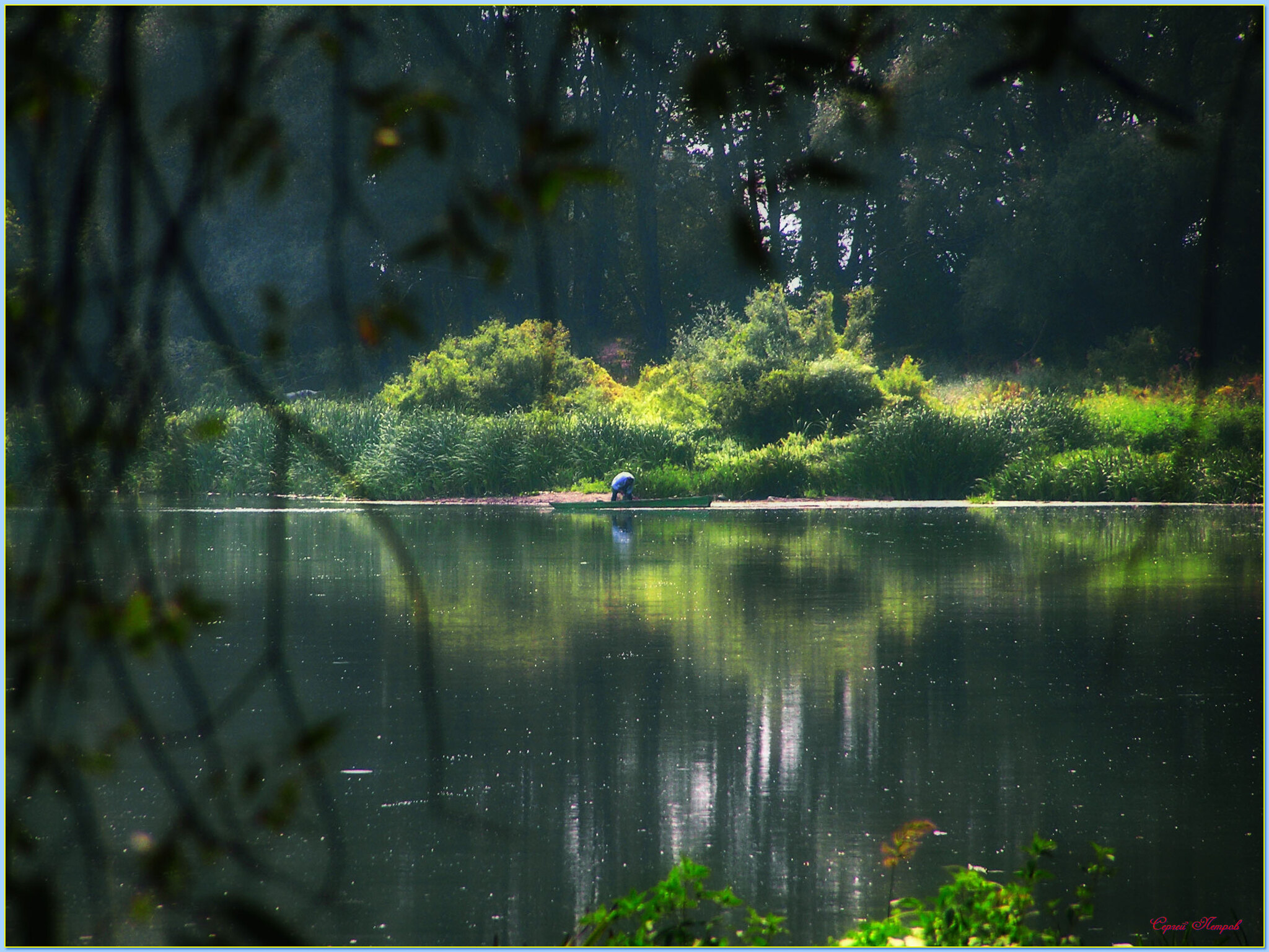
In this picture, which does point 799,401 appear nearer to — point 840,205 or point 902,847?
point 840,205

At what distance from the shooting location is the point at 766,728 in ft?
21.4

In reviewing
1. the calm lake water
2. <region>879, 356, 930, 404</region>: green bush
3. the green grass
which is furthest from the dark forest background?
the calm lake water

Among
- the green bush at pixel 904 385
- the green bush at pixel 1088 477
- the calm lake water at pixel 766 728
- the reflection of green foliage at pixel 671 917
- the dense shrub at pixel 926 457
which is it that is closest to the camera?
the reflection of green foliage at pixel 671 917

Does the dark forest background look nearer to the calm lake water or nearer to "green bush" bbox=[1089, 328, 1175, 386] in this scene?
"green bush" bbox=[1089, 328, 1175, 386]

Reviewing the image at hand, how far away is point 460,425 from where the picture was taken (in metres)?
24.8

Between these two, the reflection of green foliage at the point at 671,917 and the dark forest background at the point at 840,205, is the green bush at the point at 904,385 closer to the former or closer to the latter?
the dark forest background at the point at 840,205

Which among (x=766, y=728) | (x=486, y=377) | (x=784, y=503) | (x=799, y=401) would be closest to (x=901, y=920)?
(x=766, y=728)

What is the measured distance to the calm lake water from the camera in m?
4.52

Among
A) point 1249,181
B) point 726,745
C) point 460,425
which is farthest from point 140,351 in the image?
point 1249,181

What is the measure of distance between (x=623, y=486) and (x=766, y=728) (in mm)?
14671
